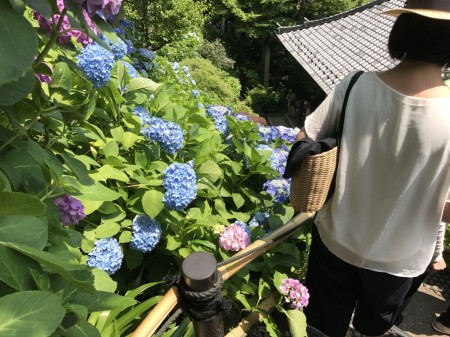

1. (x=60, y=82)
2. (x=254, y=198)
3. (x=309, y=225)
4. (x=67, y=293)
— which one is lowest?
(x=309, y=225)

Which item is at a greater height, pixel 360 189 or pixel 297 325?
pixel 360 189

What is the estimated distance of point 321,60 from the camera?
10.2m

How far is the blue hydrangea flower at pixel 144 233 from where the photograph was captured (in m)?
1.33

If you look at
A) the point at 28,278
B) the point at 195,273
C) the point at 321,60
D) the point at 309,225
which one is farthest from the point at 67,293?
the point at 321,60

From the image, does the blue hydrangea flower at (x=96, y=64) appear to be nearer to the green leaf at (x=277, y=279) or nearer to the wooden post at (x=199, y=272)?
the wooden post at (x=199, y=272)

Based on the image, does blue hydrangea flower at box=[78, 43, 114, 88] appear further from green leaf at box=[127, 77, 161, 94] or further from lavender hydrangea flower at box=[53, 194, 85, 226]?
lavender hydrangea flower at box=[53, 194, 85, 226]

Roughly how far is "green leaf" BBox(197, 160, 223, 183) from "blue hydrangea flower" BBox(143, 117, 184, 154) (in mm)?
132

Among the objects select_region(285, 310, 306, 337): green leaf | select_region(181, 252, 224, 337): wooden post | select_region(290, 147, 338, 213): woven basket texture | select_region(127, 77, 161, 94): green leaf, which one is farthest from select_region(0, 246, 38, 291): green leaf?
select_region(127, 77, 161, 94): green leaf

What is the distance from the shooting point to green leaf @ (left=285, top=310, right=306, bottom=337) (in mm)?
1439

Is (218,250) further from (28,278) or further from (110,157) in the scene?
(28,278)

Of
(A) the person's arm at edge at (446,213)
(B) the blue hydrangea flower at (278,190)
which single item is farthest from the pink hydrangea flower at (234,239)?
(A) the person's arm at edge at (446,213)

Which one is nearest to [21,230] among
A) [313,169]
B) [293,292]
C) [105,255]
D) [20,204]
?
Result: [20,204]

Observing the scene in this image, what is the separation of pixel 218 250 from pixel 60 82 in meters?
0.94

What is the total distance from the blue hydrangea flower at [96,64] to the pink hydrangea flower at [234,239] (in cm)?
72
